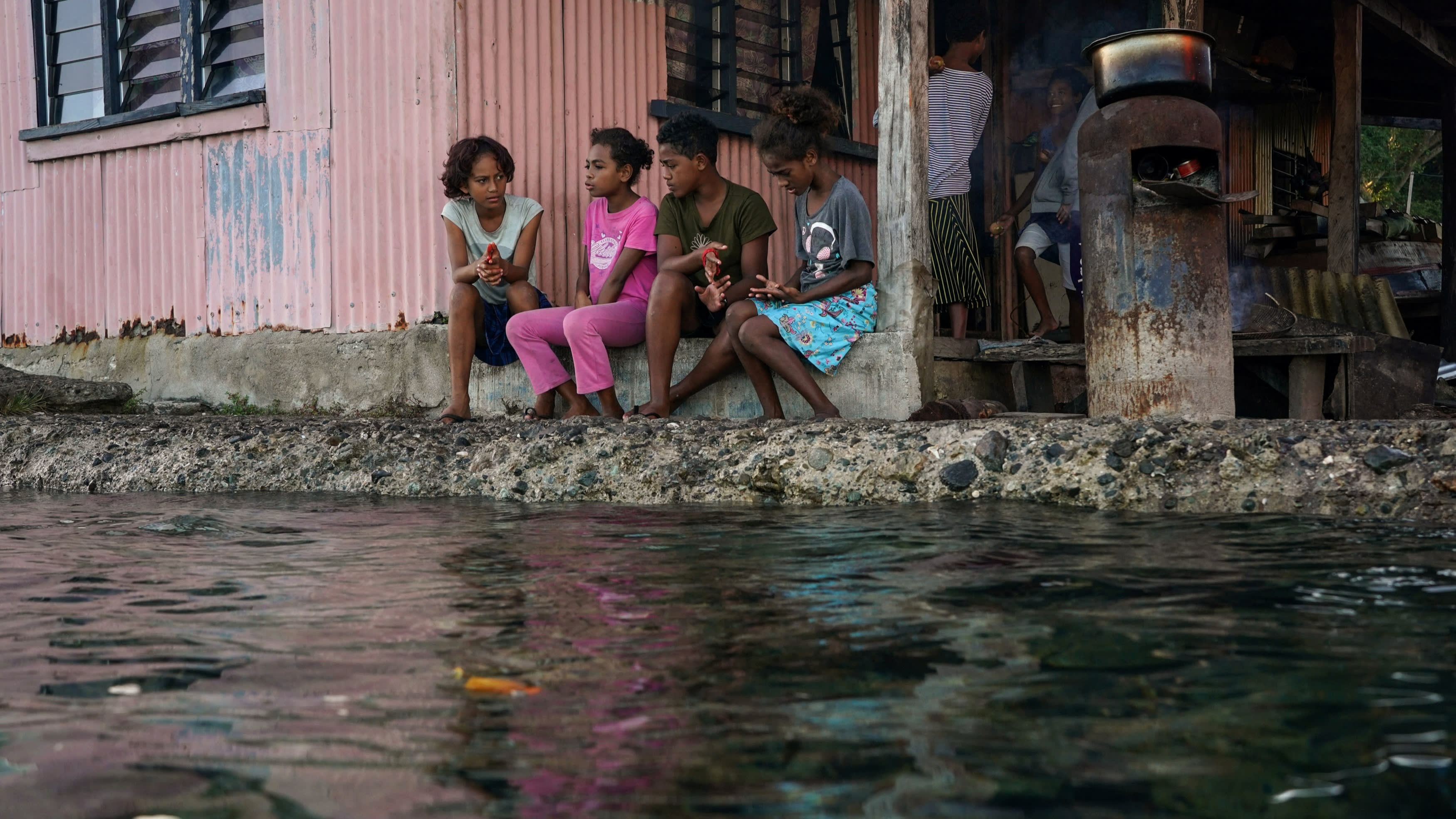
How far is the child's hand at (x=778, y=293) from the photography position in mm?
5262

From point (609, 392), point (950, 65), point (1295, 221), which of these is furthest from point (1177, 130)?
point (1295, 221)

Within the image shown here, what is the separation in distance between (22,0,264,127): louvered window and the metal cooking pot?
4615 millimetres

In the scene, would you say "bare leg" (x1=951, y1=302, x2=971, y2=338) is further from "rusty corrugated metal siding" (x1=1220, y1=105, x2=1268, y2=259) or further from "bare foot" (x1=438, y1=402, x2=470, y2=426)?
"rusty corrugated metal siding" (x1=1220, y1=105, x2=1268, y2=259)

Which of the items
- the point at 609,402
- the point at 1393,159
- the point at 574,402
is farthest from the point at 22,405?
the point at 1393,159

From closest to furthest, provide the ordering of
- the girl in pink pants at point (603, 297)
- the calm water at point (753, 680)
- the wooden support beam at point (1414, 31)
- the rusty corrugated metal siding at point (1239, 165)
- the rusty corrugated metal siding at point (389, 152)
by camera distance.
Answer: the calm water at point (753, 680) → the girl in pink pants at point (603, 297) → the rusty corrugated metal siding at point (389, 152) → the wooden support beam at point (1414, 31) → the rusty corrugated metal siding at point (1239, 165)

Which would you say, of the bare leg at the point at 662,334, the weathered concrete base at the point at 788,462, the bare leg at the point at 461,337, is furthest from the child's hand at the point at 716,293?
the bare leg at the point at 461,337

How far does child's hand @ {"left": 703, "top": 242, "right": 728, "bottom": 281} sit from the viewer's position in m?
5.28

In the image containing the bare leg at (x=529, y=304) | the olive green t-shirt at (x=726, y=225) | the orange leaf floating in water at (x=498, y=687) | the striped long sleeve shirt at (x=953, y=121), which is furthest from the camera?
the striped long sleeve shirt at (x=953, y=121)

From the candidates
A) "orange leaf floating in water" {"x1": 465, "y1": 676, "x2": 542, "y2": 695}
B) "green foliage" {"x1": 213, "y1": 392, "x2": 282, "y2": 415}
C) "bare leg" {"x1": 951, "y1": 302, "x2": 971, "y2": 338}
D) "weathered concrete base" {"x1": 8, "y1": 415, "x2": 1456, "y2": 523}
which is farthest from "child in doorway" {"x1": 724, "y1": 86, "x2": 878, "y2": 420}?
"orange leaf floating in water" {"x1": 465, "y1": 676, "x2": 542, "y2": 695}

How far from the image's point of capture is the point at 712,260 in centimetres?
531

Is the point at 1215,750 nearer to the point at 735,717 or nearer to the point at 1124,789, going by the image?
the point at 1124,789

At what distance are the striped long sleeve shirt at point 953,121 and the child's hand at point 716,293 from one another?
217 centimetres

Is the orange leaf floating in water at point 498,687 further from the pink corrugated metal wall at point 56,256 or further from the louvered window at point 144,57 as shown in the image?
the pink corrugated metal wall at point 56,256

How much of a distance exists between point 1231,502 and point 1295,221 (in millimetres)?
7986
